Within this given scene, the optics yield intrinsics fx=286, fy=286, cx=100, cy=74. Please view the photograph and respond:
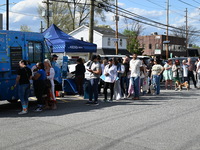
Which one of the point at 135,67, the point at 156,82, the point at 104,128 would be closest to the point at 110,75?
the point at 135,67

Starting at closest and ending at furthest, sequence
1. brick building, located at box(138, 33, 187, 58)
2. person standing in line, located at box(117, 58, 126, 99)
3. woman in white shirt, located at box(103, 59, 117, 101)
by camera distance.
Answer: woman in white shirt, located at box(103, 59, 117, 101) → person standing in line, located at box(117, 58, 126, 99) → brick building, located at box(138, 33, 187, 58)

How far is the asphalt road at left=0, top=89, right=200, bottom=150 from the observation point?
5.39 meters

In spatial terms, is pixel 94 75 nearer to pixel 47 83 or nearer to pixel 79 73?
pixel 47 83

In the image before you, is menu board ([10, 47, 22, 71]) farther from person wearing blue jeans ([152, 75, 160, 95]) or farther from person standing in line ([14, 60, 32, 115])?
person wearing blue jeans ([152, 75, 160, 95])

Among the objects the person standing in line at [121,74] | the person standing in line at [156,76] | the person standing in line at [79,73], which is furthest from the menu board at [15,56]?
the person standing in line at [156,76]

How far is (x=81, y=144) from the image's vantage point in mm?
5410

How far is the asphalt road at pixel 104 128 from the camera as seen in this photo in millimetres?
5395

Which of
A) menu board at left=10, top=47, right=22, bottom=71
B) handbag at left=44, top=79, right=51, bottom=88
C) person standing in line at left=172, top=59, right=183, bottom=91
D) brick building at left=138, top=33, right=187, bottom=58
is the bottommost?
handbag at left=44, top=79, right=51, bottom=88

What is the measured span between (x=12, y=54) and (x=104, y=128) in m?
4.31

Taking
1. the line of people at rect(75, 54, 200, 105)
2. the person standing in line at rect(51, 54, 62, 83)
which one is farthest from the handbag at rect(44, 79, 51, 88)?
the person standing in line at rect(51, 54, 62, 83)

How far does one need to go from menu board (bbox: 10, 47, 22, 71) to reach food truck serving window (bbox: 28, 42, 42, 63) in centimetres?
51

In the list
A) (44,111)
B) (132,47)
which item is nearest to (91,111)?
(44,111)

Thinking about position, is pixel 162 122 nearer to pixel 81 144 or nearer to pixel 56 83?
pixel 81 144

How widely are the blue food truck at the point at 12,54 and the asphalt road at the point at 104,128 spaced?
0.73m
